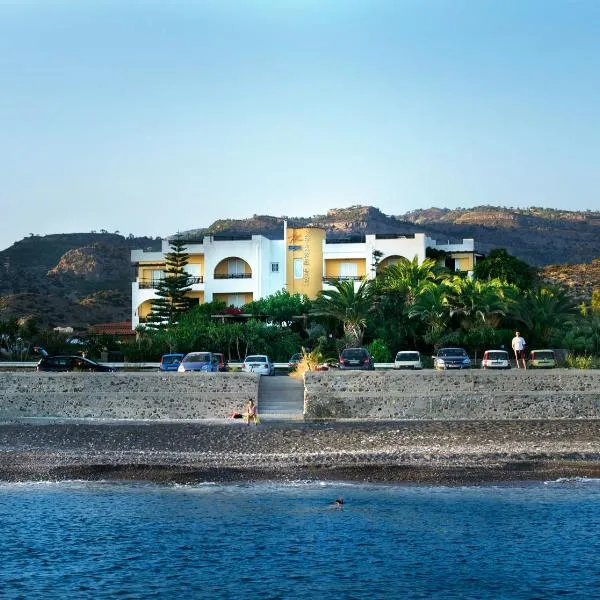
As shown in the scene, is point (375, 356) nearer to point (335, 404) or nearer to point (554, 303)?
point (554, 303)

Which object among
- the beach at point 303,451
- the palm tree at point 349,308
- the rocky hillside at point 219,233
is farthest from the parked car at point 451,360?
the rocky hillside at point 219,233

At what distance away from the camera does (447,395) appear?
108 feet

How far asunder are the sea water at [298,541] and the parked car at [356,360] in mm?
18495

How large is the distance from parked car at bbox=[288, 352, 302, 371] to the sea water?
2261 centimetres

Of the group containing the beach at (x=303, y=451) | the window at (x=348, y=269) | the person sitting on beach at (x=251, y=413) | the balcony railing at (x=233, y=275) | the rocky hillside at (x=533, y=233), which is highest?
the rocky hillside at (x=533, y=233)

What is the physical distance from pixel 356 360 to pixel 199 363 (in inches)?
258

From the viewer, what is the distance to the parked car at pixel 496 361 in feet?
150

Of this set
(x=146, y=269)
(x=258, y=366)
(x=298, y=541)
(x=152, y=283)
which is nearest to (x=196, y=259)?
(x=152, y=283)

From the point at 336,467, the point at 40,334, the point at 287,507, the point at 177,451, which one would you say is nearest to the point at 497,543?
the point at 287,507

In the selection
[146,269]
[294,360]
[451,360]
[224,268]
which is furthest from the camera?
[146,269]

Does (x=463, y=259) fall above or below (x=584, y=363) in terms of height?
above

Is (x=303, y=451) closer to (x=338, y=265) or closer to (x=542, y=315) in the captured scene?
(x=542, y=315)

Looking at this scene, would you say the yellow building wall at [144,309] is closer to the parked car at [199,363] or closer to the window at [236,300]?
the window at [236,300]

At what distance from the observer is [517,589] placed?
17609mm
